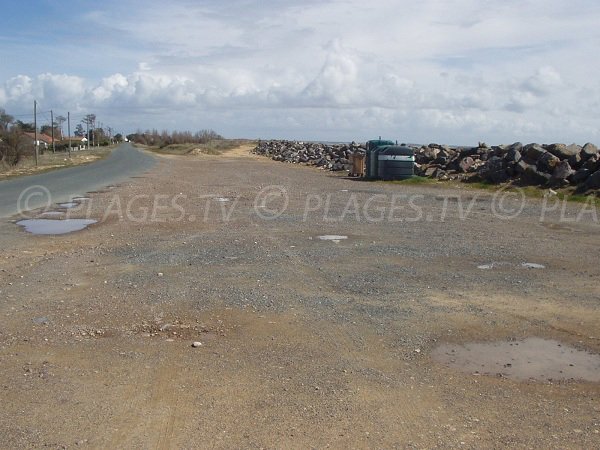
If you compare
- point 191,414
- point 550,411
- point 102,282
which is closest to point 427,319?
point 550,411

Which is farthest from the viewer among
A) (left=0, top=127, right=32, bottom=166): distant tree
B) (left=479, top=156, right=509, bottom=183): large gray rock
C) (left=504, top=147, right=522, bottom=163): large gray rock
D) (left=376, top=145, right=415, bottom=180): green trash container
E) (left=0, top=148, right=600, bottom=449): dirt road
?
(left=0, top=127, right=32, bottom=166): distant tree

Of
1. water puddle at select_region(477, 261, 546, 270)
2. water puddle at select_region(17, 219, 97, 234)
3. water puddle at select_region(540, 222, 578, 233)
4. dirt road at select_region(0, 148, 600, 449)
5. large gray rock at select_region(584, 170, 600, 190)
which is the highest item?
large gray rock at select_region(584, 170, 600, 190)

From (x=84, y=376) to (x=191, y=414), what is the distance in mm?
1233

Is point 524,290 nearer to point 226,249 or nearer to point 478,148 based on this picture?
point 226,249

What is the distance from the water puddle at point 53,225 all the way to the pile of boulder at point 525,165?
15.8m

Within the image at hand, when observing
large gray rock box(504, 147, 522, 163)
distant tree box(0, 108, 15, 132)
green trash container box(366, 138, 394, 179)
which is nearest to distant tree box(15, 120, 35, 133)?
distant tree box(0, 108, 15, 132)

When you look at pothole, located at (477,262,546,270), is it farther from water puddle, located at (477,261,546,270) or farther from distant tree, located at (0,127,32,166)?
distant tree, located at (0,127,32,166)

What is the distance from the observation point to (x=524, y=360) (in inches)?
237

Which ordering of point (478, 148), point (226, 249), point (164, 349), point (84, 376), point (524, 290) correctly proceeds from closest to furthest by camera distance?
point (84, 376)
point (164, 349)
point (524, 290)
point (226, 249)
point (478, 148)

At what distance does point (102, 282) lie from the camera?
8.90 metres

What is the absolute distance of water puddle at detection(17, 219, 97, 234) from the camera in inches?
558

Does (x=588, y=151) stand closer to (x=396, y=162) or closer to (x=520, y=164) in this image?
(x=520, y=164)

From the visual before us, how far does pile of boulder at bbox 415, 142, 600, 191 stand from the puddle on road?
671 inches

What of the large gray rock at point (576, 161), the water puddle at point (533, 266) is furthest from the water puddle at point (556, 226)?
the large gray rock at point (576, 161)
